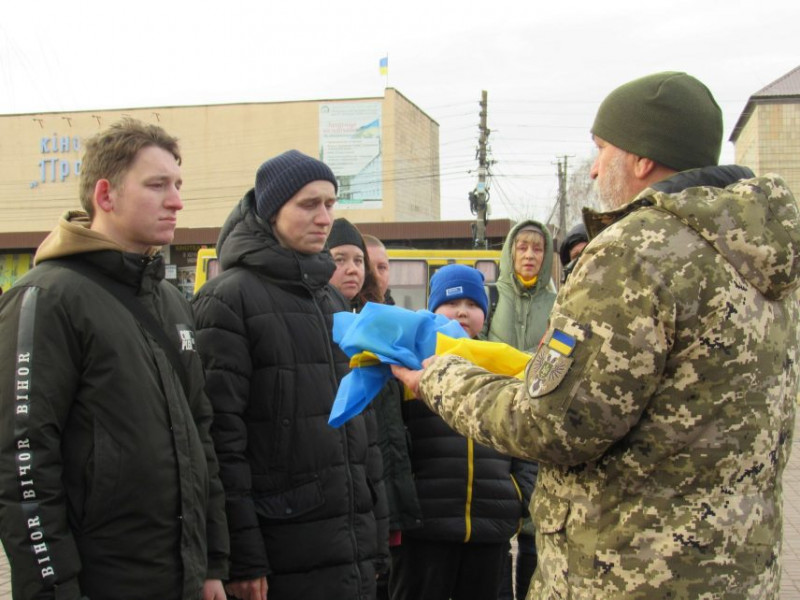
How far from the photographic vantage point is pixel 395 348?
7.63 ft

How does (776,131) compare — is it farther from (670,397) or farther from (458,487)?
(670,397)

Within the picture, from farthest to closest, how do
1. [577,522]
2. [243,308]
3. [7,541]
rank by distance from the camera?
[243,308] → [7,541] → [577,522]

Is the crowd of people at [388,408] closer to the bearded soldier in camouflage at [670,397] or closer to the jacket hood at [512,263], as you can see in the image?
the bearded soldier in camouflage at [670,397]

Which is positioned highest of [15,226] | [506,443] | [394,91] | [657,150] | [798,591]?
[394,91]

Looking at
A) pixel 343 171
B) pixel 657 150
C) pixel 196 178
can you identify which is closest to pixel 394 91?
pixel 343 171

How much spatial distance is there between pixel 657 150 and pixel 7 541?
1949 mm

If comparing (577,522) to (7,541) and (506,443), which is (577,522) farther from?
(7,541)

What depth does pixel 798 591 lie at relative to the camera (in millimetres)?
5512

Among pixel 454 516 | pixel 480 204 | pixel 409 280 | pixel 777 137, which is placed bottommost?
pixel 454 516

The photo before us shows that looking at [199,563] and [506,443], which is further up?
[506,443]

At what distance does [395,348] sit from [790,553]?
540 cm

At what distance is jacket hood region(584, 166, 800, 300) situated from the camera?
1823mm

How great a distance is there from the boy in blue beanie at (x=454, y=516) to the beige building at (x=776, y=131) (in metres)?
25.0

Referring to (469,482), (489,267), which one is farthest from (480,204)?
(469,482)
